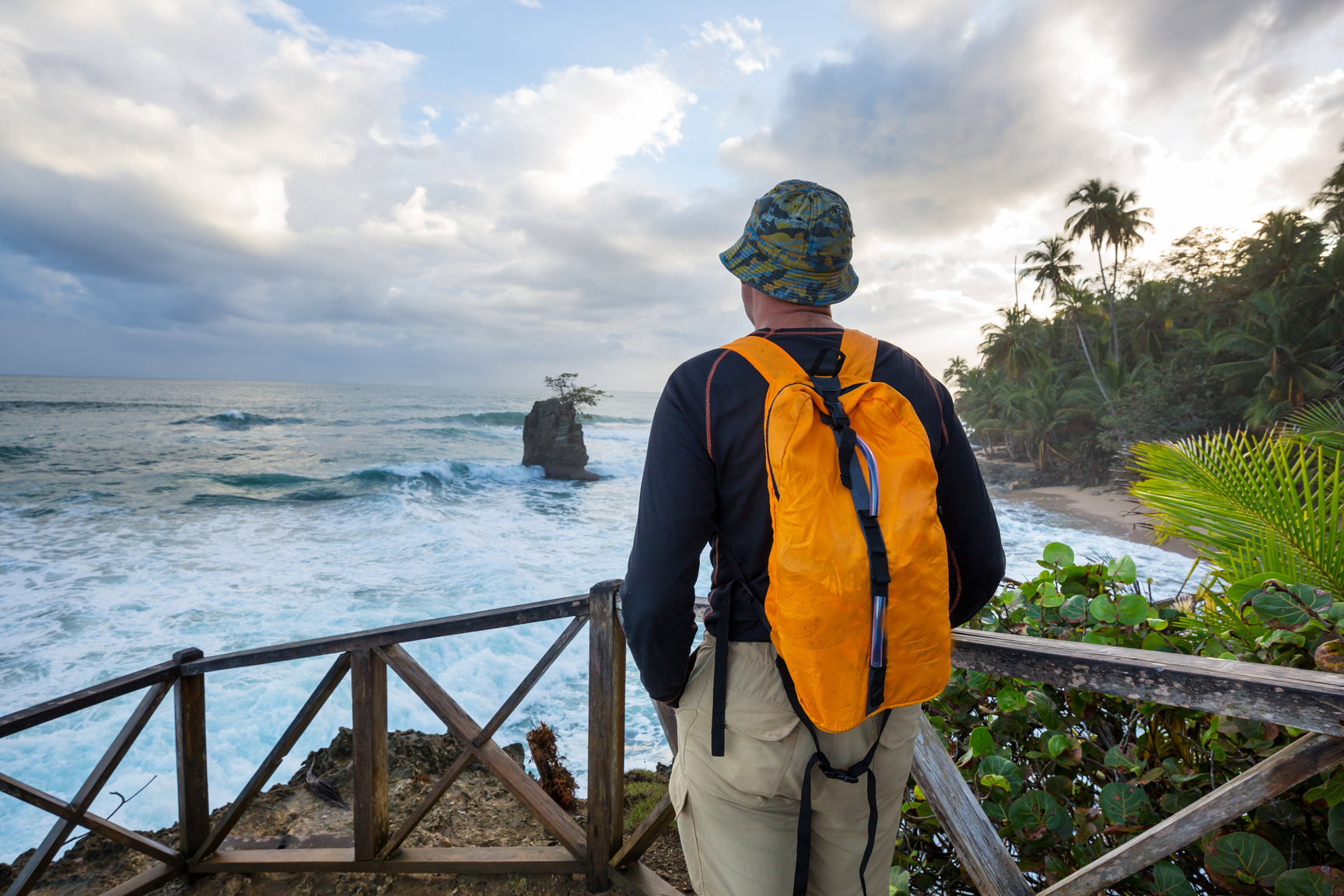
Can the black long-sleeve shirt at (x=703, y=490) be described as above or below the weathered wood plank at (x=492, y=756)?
above

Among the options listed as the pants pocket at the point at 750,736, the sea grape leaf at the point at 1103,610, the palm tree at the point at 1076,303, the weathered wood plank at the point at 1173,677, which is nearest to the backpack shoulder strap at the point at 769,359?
the pants pocket at the point at 750,736

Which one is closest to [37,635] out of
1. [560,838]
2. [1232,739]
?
[560,838]

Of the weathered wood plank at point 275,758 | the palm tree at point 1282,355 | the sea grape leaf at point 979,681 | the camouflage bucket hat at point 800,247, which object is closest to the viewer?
the camouflage bucket hat at point 800,247

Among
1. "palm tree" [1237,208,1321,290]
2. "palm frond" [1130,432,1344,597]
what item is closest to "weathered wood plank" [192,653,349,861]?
"palm frond" [1130,432,1344,597]

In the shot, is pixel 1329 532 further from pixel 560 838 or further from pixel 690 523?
pixel 560 838

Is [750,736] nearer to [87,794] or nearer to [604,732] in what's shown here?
[604,732]

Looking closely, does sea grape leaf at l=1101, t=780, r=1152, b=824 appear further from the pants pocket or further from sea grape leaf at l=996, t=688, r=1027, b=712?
the pants pocket

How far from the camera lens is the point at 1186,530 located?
7.34ft

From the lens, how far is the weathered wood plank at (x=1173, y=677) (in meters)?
1.04

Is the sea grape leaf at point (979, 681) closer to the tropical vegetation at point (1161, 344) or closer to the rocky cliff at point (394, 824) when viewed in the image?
the rocky cliff at point (394, 824)

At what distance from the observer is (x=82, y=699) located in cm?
221

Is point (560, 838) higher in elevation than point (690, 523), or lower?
lower

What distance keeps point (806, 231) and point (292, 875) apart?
356 centimetres

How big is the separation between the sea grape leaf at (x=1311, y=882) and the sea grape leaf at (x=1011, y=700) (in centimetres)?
57
